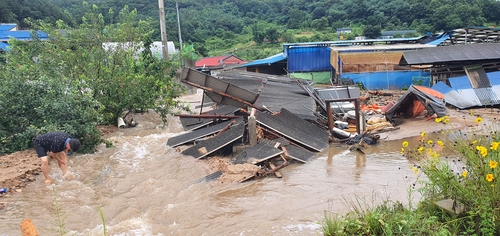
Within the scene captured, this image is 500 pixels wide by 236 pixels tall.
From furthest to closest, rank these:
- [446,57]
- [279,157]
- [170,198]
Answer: [446,57] → [279,157] → [170,198]

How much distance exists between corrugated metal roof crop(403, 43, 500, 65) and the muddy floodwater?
9047 mm

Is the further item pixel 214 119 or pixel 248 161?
pixel 214 119

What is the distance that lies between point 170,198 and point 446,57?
15.1 metres

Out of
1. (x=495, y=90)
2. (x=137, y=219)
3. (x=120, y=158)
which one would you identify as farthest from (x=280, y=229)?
(x=495, y=90)

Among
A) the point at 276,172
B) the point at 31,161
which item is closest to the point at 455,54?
the point at 276,172

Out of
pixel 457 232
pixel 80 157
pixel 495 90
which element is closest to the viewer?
pixel 457 232

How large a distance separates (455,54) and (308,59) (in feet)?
33.0

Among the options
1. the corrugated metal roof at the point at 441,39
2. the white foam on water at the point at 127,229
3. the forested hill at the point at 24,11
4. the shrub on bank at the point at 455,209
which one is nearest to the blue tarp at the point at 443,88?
the corrugated metal roof at the point at 441,39

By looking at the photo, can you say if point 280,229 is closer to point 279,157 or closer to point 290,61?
point 279,157

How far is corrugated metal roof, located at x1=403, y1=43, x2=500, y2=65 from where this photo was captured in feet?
54.0

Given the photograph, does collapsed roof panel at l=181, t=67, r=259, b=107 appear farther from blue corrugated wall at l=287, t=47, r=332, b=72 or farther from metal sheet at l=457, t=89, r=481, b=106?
blue corrugated wall at l=287, t=47, r=332, b=72

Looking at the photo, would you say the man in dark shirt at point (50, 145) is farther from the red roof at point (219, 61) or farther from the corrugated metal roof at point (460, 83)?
the red roof at point (219, 61)

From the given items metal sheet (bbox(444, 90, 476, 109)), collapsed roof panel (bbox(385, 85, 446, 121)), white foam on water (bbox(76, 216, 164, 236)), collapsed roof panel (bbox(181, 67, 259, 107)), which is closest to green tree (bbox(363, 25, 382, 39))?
metal sheet (bbox(444, 90, 476, 109))

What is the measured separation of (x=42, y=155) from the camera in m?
7.35
